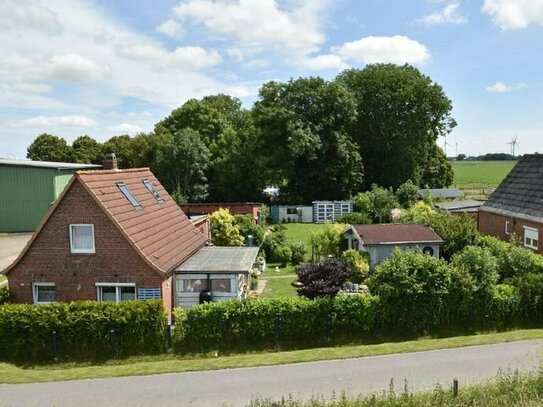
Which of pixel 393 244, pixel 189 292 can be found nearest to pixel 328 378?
pixel 189 292

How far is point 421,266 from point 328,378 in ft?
23.3

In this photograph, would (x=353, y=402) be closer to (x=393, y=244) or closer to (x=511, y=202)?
(x=393, y=244)

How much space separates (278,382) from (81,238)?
439 inches

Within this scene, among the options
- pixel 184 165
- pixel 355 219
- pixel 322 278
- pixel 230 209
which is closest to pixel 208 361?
pixel 322 278

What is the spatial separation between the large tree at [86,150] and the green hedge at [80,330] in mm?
64138

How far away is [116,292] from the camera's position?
20.9 metres

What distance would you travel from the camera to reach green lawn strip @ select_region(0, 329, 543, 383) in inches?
653

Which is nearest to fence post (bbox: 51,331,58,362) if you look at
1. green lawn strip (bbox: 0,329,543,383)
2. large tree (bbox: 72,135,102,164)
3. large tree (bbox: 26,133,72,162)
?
green lawn strip (bbox: 0,329,543,383)

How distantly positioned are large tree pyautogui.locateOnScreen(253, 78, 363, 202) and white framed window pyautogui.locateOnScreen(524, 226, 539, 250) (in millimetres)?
27798

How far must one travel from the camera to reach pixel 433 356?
681 inches

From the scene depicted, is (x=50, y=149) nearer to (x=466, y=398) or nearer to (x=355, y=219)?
(x=355, y=219)

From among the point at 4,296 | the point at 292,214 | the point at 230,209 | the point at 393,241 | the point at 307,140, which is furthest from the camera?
the point at 292,214

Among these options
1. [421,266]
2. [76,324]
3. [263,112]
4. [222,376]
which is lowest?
[222,376]

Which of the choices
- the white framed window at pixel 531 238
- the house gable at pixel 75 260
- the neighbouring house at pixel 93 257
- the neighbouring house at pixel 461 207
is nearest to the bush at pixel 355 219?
the neighbouring house at pixel 461 207
